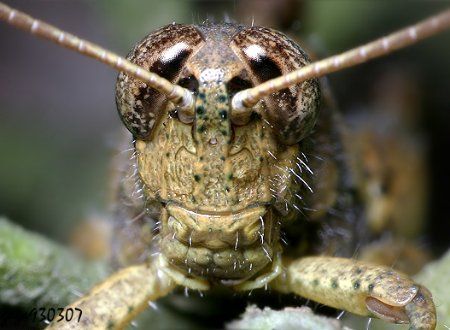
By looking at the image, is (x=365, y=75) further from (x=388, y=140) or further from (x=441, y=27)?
(x=441, y=27)

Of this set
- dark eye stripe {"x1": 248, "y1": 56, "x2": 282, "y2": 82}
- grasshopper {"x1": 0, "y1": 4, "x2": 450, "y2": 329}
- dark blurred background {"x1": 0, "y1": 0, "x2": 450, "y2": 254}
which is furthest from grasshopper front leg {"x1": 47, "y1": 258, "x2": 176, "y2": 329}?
dark blurred background {"x1": 0, "y1": 0, "x2": 450, "y2": 254}

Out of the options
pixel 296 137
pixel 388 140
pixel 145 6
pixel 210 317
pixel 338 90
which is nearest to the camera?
pixel 296 137

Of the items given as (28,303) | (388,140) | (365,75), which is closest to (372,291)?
(28,303)

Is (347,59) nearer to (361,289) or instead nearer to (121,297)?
(361,289)

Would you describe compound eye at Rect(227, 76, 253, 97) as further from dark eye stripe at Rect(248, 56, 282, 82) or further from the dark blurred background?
the dark blurred background

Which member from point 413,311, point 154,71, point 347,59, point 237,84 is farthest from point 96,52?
point 413,311

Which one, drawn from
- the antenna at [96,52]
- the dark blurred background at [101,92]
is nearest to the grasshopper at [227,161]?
the antenna at [96,52]

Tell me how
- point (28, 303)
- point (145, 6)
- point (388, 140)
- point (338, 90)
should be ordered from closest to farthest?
point (28, 303) → point (388, 140) → point (338, 90) → point (145, 6)
